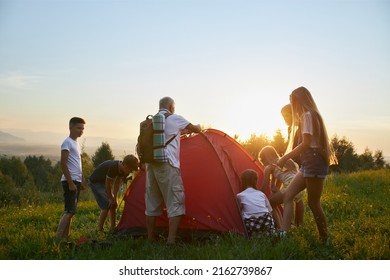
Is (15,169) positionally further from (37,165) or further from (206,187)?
(206,187)

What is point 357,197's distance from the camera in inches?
372

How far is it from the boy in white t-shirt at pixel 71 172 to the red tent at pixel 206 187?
95cm

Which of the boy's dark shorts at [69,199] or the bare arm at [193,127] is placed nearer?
the bare arm at [193,127]

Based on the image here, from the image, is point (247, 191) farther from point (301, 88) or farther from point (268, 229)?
point (301, 88)

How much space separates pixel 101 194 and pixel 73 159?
3.09 ft

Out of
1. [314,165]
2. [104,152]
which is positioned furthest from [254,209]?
[104,152]

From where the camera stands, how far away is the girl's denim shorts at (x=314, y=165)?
503 centimetres

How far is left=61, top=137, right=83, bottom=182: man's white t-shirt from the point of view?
19.0 feet

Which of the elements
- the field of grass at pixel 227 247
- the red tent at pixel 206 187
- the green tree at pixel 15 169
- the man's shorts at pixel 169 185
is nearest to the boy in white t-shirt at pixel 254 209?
the red tent at pixel 206 187

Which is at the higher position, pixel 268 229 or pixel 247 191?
pixel 247 191

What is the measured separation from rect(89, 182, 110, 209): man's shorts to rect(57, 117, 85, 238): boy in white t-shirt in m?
0.62

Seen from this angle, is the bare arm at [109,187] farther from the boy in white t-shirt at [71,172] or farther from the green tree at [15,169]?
the green tree at [15,169]
